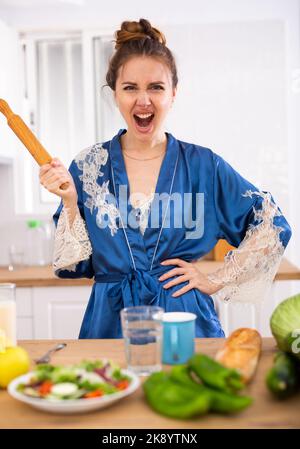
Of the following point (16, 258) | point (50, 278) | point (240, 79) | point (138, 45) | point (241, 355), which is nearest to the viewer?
point (241, 355)

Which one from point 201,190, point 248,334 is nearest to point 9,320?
point 248,334

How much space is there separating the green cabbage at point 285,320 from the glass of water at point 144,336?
251 mm

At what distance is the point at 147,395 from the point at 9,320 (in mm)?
423

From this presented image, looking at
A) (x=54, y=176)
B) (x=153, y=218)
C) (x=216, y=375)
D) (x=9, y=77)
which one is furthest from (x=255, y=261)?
(x=9, y=77)

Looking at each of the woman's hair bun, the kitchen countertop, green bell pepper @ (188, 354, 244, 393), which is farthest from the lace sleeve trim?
the kitchen countertop

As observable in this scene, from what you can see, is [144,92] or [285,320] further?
[144,92]

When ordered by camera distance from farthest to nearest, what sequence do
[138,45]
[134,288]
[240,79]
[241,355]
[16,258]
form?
[16,258]
[240,79]
[138,45]
[134,288]
[241,355]

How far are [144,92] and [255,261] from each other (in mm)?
602

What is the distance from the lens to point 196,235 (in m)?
1.71

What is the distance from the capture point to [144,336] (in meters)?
1.07

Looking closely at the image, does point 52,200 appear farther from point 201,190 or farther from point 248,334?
point 248,334

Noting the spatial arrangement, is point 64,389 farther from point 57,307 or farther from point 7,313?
point 57,307

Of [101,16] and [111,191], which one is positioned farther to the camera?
→ [101,16]

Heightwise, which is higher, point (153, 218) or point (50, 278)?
point (153, 218)
